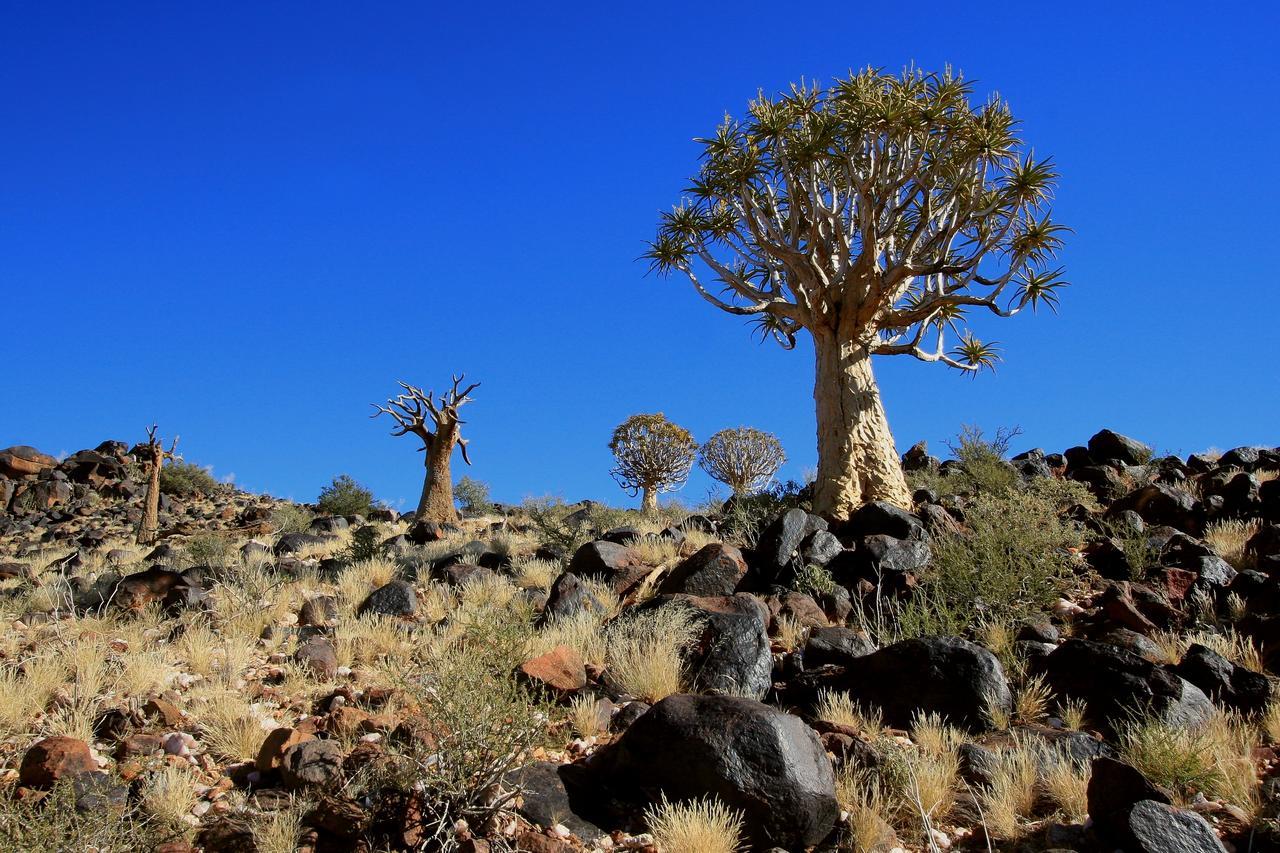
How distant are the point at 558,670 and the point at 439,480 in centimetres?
1533

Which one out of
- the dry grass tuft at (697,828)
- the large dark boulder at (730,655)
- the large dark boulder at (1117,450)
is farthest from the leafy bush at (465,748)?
the large dark boulder at (1117,450)

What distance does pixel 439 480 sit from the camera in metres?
21.5

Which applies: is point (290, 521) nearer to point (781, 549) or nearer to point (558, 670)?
point (781, 549)

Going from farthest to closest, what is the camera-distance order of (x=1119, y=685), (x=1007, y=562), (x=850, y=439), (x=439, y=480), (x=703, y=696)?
1. (x=439, y=480)
2. (x=850, y=439)
3. (x=1007, y=562)
4. (x=1119, y=685)
5. (x=703, y=696)

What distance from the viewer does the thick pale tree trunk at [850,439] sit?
11984 millimetres

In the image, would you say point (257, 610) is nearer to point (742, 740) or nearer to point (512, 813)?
point (512, 813)

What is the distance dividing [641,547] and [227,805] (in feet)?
21.4

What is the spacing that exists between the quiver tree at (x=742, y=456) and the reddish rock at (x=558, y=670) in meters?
20.0

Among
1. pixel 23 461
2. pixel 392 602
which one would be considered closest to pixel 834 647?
pixel 392 602

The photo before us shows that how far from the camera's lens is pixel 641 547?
11391 mm

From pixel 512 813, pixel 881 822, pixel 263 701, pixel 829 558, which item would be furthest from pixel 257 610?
pixel 881 822

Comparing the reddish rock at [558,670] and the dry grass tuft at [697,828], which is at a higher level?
the reddish rock at [558,670]

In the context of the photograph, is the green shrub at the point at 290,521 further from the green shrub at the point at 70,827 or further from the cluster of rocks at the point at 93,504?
the green shrub at the point at 70,827

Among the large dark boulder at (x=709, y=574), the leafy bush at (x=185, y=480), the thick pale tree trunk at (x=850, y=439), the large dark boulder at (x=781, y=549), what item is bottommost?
the large dark boulder at (x=709, y=574)
